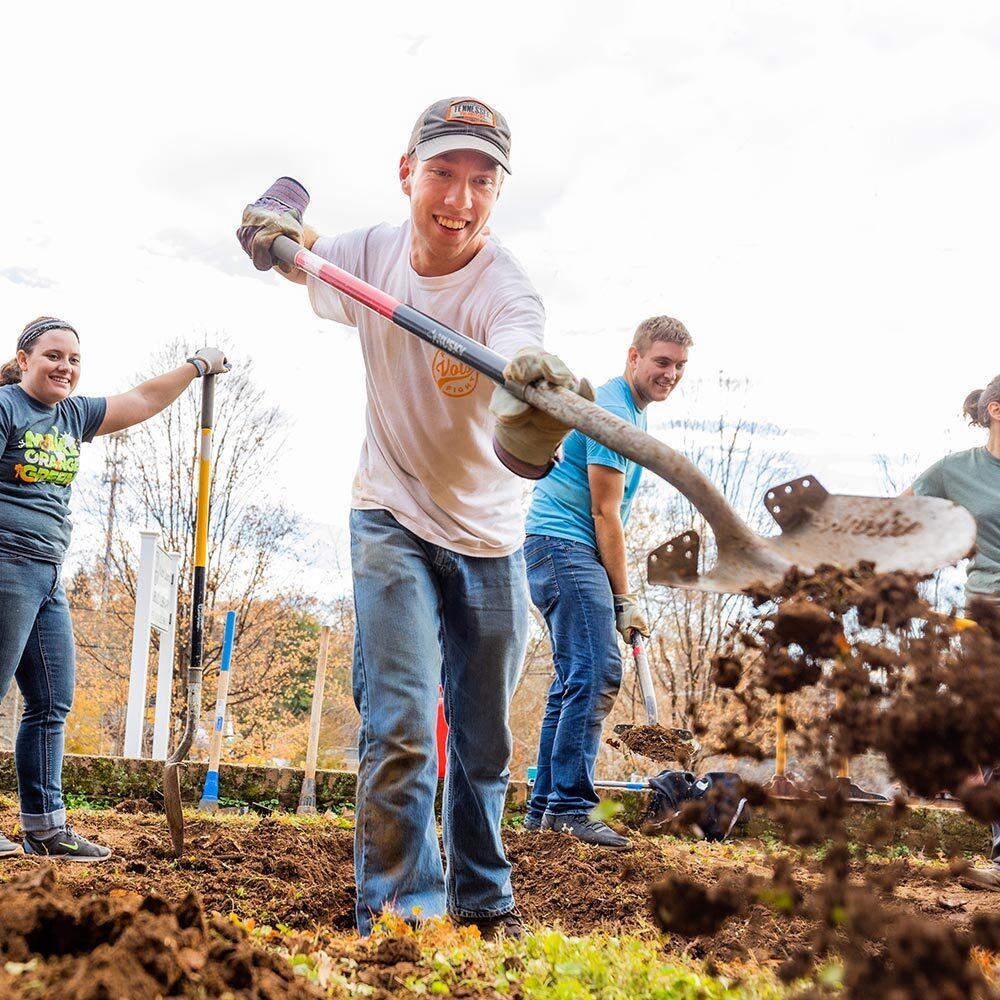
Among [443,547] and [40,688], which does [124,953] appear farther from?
[40,688]

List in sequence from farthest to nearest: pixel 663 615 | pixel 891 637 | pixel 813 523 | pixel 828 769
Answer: pixel 663 615
pixel 813 523
pixel 891 637
pixel 828 769

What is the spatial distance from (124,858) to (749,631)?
9.82ft

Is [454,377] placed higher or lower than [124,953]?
higher

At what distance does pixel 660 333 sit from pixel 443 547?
216cm

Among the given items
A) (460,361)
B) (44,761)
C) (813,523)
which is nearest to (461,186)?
(460,361)

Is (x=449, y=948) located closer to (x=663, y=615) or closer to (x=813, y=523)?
(x=813, y=523)

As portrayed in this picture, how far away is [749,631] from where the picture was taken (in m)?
1.85

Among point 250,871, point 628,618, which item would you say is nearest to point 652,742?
point 628,618

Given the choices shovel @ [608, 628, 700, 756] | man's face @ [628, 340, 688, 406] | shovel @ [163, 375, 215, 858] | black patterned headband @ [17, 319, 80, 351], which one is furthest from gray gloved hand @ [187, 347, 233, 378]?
shovel @ [608, 628, 700, 756]

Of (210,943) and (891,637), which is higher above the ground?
(891,637)

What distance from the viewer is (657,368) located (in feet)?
14.7

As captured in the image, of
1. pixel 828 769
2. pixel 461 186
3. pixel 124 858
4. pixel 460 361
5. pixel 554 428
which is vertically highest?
pixel 461 186

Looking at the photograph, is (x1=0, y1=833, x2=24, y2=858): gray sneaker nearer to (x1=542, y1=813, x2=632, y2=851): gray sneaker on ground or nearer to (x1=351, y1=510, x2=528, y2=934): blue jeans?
(x1=351, y1=510, x2=528, y2=934): blue jeans

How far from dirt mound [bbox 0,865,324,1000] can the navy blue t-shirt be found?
7.62 feet
